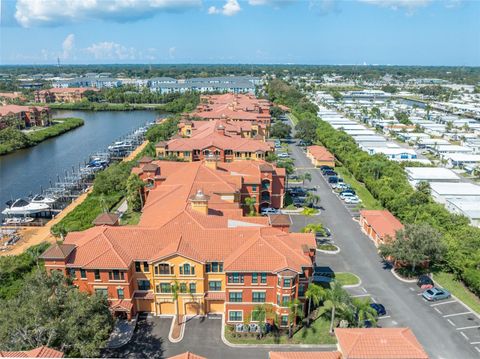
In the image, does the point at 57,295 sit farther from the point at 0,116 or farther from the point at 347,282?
the point at 0,116

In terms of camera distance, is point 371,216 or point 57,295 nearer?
point 57,295

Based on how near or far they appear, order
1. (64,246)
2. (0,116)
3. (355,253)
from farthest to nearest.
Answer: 1. (0,116)
2. (355,253)
3. (64,246)

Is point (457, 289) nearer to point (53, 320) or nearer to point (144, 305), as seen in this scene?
point (144, 305)

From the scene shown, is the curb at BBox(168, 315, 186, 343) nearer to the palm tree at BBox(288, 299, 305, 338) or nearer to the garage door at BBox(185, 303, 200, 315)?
the garage door at BBox(185, 303, 200, 315)

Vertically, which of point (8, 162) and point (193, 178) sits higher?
point (193, 178)

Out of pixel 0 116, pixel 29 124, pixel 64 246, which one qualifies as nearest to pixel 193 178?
pixel 64 246

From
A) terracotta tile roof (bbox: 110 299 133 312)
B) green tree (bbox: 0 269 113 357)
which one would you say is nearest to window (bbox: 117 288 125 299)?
terracotta tile roof (bbox: 110 299 133 312)

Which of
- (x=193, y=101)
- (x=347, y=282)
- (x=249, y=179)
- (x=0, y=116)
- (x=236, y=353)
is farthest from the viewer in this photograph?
(x=193, y=101)
